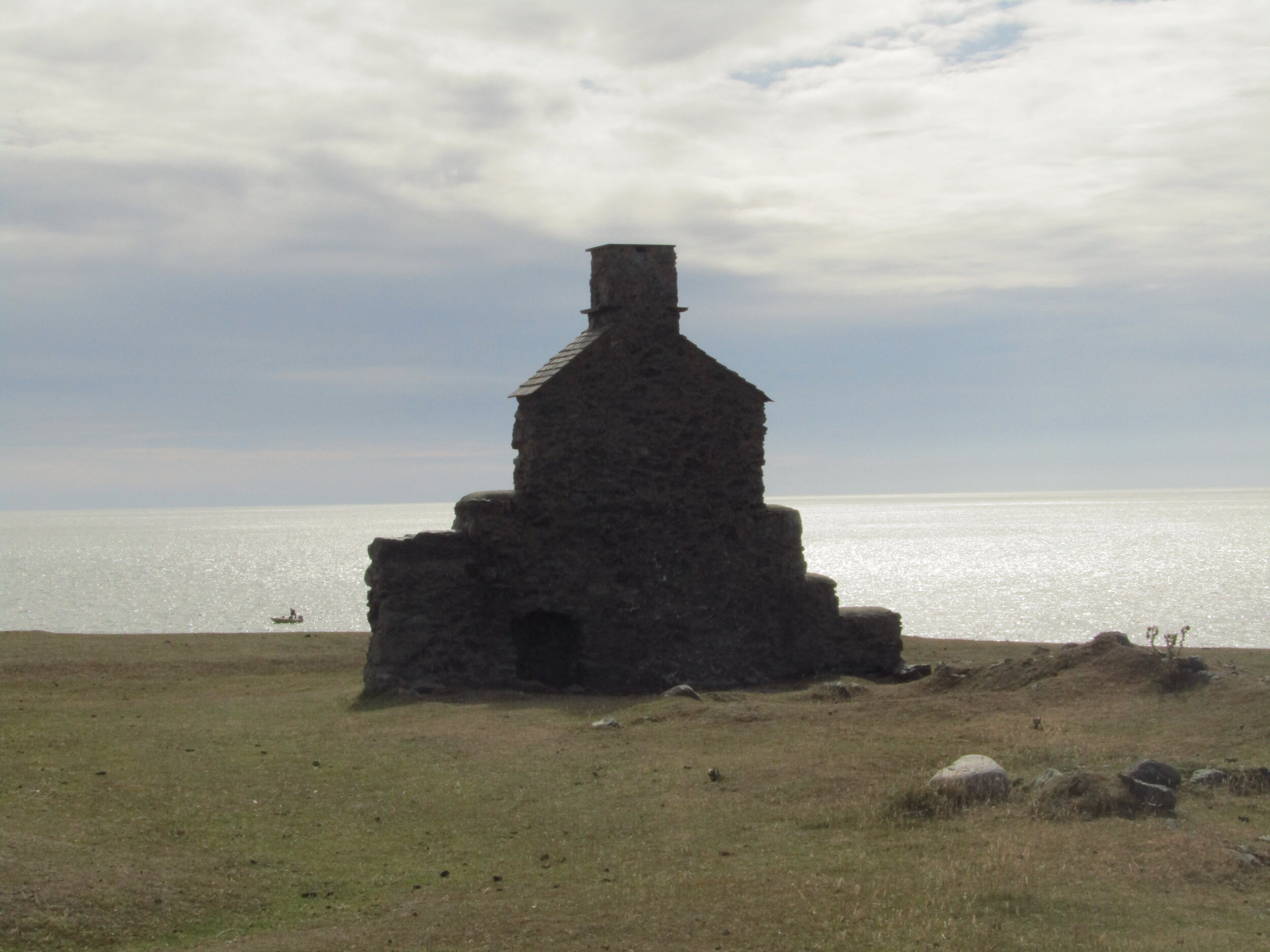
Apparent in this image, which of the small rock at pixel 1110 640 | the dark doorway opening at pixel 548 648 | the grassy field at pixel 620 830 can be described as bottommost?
the grassy field at pixel 620 830

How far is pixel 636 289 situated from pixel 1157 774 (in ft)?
38.5

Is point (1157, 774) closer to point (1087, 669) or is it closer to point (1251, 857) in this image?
point (1251, 857)

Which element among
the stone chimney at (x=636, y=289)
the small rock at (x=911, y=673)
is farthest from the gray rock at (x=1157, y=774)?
the stone chimney at (x=636, y=289)

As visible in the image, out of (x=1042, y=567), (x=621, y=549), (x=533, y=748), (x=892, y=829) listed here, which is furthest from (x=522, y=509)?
(x=1042, y=567)

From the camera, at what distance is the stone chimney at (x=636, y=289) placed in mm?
19750

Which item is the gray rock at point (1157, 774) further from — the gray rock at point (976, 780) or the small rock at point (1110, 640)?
the small rock at point (1110, 640)

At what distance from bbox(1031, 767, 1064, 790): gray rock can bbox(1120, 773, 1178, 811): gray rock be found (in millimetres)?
550

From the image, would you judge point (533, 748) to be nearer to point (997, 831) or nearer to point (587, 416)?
point (997, 831)

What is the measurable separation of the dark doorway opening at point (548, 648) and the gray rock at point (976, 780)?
9.24 meters

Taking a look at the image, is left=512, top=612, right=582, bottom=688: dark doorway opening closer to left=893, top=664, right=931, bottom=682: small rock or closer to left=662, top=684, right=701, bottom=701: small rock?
left=662, top=684, right=701, bottom=701: small rock

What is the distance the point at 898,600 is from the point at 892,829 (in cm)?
5996

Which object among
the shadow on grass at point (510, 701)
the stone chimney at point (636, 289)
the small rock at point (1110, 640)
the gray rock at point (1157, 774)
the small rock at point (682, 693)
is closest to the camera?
the gray rock at point (1157, 774)

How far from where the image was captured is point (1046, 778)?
33.7 feet

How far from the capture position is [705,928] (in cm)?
765
